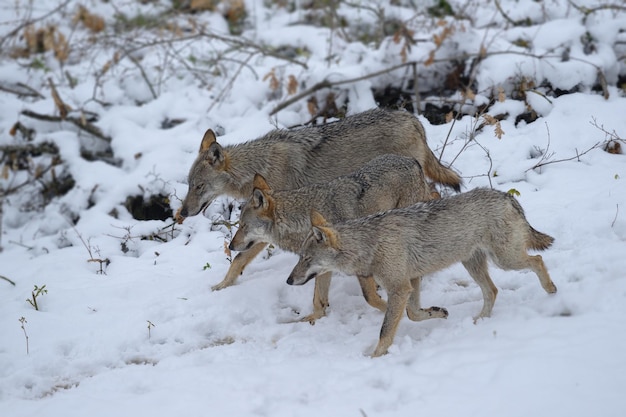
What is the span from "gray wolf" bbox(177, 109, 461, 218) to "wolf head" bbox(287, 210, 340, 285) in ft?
6.12

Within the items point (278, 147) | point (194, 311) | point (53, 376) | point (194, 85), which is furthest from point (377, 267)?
point (194, 85)

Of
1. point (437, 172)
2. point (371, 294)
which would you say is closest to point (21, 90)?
point (437, 172)

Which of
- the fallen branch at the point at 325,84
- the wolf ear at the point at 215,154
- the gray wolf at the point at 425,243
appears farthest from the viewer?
the fallen branch at the point at 325,84

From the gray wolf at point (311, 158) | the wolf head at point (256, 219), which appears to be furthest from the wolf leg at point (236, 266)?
the gray wolf at point (311, 158)

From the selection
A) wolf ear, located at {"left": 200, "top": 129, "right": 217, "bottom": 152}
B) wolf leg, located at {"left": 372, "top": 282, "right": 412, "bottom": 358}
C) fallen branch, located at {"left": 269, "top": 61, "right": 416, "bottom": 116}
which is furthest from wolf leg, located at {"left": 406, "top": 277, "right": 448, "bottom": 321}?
fallen branch, located at {"left": 269, "top": 61, "right": 416, "bottom": 116}

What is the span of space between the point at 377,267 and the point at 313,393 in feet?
4.51

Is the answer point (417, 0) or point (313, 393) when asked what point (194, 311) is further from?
point (417, 0)

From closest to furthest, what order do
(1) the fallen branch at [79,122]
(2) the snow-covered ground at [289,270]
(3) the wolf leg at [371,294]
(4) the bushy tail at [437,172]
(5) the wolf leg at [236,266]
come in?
(2) the snow-covered ground at [289,270]
(3) the wolf leg at [371,294]
(5) the wolf leg at [236,266]
(4) the bushy tail at [437,172]
(1) the fallen branch at [79,122]

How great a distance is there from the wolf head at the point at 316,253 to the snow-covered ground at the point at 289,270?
62 centimetres

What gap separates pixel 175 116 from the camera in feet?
35.1

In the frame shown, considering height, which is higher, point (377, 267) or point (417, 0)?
point (417, 0)

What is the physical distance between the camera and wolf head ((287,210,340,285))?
5.69m

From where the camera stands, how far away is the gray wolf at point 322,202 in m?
6.44

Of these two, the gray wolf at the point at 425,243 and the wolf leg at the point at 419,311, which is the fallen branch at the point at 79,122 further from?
the wolf leg at the point at 419,311
